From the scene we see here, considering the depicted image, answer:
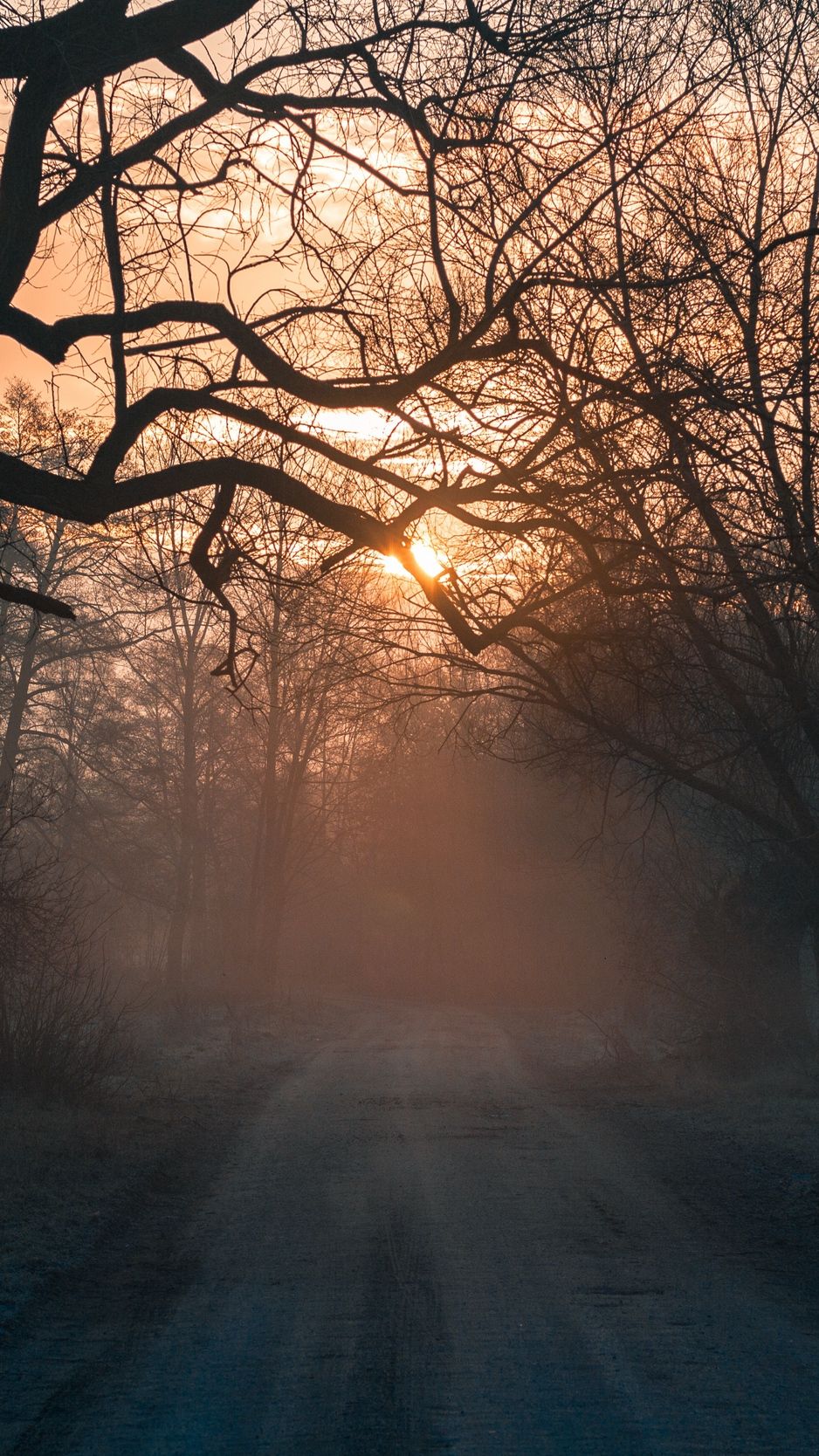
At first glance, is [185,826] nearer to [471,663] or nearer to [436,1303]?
[471,663]

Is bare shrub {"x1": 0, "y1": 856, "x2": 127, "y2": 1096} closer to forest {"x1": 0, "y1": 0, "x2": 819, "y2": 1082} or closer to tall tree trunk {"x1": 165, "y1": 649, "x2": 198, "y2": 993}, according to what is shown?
forest {"x1": 0, "y1": 0, "x2": 819, "y2": 1082}

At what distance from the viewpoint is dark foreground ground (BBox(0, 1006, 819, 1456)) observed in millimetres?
4395

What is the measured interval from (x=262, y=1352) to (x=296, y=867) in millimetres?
31980

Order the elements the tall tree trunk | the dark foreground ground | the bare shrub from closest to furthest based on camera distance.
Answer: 1. the dark foreground ground
2. the bare shrub
3. the tall tree trunk

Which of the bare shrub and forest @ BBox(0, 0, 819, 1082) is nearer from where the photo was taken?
forest @ BBox(0, 0, 819, 1082)

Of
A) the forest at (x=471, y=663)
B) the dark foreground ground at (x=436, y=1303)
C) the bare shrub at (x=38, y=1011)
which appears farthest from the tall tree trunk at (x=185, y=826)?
the dark foreground ground at (x=436, y=1303)

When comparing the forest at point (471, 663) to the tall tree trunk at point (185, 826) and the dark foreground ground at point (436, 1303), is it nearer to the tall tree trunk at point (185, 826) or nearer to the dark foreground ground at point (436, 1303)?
the dark foreground ground at point (436, 1303)

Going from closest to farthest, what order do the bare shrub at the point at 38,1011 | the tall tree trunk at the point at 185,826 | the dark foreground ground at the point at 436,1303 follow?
the dark foreground ground at the point at 436,1303 < the bare shrub at the point at 38,1011 < the tall tree trunk at the point at 185,826

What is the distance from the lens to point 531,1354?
5109mm

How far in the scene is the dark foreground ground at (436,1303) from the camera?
14.4 ft

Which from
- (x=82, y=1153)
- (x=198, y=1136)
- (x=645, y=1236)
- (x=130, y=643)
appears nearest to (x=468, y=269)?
(x=645, y=1236)

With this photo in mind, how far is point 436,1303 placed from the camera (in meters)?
5.94

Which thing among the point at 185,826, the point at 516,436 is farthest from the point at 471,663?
the point at 185,826

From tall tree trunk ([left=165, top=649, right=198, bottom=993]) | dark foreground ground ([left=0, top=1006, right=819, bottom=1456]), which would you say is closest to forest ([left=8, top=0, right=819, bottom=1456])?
dark foreground ground ([left=0, top=1006, right=819, bottom=1456])
